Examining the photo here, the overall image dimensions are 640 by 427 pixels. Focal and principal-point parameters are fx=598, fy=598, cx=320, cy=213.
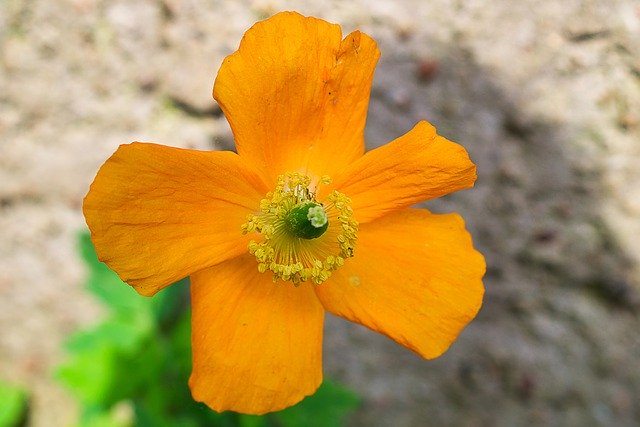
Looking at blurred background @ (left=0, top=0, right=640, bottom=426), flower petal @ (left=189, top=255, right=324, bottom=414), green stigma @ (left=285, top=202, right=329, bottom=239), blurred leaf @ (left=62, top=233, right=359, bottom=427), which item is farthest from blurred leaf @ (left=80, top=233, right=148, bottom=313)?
green stigma @ (left=285, top=202, right=329, bottom=239)

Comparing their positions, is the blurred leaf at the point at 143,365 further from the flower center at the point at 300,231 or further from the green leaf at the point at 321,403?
the flower center at the point at 300,231

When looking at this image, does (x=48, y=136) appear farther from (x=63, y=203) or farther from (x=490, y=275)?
(x=490, y=275)

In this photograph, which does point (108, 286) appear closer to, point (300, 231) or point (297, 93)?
point (300, 231)

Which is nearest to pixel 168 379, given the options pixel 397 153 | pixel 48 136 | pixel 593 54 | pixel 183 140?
pixel 183 140

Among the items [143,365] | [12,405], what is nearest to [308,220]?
[143,365]

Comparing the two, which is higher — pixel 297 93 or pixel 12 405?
pixel 297 93

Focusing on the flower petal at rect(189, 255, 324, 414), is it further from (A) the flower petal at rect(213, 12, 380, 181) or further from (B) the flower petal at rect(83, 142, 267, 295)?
(A) the flower petal at rect(213, 12, 380, 181)

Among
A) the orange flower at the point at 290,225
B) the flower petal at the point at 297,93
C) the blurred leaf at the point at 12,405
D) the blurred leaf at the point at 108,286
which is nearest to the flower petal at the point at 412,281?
the orange flower at the point at 290,225
